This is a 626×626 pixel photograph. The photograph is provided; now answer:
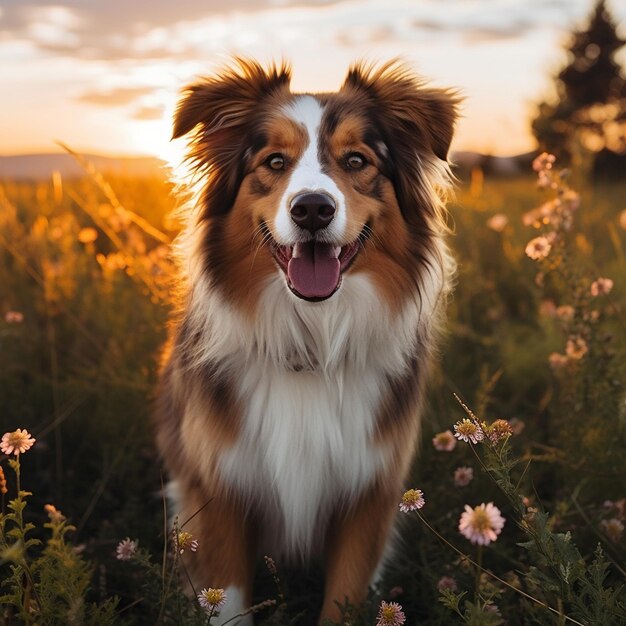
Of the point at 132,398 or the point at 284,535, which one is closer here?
the point at 284,535

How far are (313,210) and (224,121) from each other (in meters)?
0.87

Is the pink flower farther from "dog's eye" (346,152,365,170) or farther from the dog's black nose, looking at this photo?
"dog's eye" (346,152,365,170)

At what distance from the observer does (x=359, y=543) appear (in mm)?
3066

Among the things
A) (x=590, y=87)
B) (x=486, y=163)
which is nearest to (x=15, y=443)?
(x=486, y=163)

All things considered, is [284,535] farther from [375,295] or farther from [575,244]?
[575,244]

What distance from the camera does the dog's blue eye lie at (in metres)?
3.08

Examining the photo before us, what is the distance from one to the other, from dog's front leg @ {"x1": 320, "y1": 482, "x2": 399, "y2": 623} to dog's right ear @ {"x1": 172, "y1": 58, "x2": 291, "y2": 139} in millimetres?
1752

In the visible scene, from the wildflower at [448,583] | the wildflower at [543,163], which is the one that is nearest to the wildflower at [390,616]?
the wildflower at [448,583]

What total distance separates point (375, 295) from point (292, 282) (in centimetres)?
42

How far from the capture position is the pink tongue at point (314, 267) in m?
2.94

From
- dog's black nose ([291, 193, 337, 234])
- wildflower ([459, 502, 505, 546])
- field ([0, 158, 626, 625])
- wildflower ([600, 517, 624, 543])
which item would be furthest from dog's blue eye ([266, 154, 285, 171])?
wildflower ([600, 517, 624, 543])

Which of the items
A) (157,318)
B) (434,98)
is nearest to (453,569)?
(434,98)

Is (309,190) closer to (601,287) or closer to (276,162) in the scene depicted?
(276,162)

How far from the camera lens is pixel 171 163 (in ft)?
11.8
